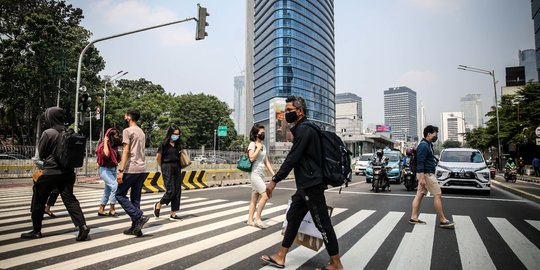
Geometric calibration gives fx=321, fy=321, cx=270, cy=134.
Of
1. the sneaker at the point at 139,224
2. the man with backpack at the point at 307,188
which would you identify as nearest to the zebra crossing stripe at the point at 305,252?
the man with backpack at the point at 307,188

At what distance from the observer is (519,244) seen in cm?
462

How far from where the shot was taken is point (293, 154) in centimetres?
339

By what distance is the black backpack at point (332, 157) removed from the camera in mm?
3396

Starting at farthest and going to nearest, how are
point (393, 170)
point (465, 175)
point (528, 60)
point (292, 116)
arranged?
point (528, 60)
point (393, 170)
point (465, 175)
point (292, 116)

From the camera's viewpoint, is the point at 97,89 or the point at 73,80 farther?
the point at 97,89

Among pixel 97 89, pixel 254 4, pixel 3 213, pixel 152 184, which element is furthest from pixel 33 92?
pixel 254 4

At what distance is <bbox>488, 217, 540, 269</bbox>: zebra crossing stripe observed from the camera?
3855 mm

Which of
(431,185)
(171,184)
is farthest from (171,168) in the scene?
(431,185)

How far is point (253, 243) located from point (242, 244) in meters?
0.17

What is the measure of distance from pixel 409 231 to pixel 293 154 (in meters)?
3.22

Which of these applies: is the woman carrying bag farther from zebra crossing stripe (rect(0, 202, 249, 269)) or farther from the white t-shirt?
the white t-shirt

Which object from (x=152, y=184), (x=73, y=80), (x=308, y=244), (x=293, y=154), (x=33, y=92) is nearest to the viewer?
(x=293, y=154)

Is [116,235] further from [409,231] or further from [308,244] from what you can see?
[409,231]

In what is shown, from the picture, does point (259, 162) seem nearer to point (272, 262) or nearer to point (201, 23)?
point (272, 262)
